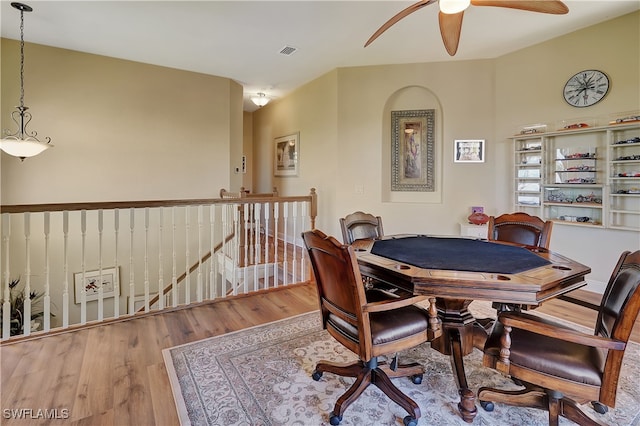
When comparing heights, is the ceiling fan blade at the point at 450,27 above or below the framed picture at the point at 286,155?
above

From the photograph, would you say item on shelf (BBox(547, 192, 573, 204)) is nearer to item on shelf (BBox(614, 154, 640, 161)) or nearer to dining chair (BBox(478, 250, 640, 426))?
item on shelf (BBox(614, 154, 640, 161))

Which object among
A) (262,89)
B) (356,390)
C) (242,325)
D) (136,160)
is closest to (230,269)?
(242,325)

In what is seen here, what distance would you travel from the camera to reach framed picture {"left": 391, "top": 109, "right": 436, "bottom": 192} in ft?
15.3

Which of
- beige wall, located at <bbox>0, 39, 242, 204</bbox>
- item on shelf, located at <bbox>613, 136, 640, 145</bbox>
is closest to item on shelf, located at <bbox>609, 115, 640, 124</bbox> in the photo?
item on shelf, located at <bbox>613, 136, 640, 145</bbox>

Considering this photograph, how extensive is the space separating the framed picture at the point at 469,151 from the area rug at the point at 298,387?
2729mm

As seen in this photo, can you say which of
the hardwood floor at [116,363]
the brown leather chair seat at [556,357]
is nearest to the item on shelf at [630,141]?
the hardwood floor at [116,363]

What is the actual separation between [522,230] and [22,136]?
207 inches

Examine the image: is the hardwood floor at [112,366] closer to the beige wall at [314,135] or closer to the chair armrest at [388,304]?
the chair armrest at [388,304]

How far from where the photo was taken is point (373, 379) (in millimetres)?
1810

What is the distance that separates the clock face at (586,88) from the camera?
3.46 metres

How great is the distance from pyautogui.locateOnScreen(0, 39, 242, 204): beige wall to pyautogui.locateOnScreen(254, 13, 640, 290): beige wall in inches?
69.1

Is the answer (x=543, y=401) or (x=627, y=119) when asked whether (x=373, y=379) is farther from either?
(x=627, y=119)

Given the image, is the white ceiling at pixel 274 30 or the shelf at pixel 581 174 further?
the shelf at pixel 581 174

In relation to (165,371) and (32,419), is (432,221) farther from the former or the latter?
(32,419)
